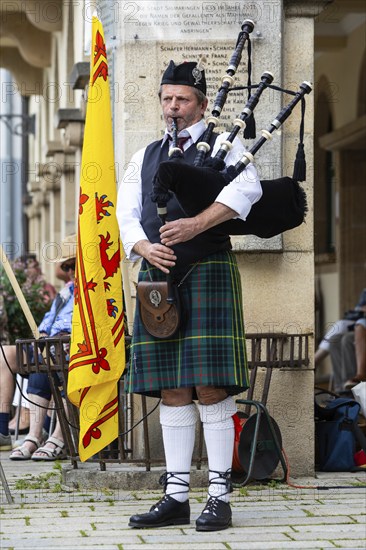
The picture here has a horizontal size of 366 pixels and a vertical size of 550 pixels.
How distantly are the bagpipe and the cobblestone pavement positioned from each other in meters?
1.20

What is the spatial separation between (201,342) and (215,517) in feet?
2.28

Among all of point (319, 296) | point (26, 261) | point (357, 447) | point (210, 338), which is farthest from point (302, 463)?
point (319, 296)

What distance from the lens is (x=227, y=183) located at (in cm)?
544

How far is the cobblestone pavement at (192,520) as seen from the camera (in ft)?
16.5

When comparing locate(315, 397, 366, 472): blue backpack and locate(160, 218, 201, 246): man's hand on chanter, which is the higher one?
locate(160, 218, 201, 246): man's hand on chanter

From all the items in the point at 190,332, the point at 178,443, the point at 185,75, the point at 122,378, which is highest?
the point at 185,75

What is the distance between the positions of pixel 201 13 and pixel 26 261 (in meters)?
5.05

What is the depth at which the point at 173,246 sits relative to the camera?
214 inches

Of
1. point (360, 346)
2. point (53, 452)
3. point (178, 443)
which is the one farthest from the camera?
point (360, 346)

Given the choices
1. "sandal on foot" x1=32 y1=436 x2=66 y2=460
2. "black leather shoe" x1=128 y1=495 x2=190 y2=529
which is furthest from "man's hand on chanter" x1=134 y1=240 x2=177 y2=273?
"sandal on foot" x1=32 y1=436 x2=66 y2=460

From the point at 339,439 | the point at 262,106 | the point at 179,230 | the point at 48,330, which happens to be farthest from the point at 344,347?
the point at 179,230

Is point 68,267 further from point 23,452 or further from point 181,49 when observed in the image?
point 181,49

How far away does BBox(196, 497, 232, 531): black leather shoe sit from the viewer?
531 centimetres

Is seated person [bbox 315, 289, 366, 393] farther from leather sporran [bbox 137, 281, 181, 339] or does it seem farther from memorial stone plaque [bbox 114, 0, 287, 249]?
leather sporran [bbox 137, 281, 181, 339]
